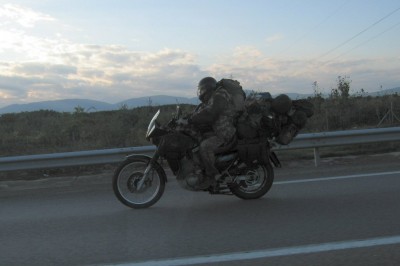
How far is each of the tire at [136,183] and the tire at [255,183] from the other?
1121mm

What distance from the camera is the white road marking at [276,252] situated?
4.71 meters

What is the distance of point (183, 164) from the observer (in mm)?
6918

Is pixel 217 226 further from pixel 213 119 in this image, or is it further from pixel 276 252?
pixel 213 119

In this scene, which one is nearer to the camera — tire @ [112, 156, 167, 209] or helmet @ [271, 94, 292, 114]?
helmet @ [271, 94, 292, 114]

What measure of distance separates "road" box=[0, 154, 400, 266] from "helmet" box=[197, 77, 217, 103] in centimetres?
158

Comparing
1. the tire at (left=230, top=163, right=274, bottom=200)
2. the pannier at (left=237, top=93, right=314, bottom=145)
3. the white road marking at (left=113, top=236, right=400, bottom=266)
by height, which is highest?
the pannier at (left=237, top=93, right=314, bottom=145)

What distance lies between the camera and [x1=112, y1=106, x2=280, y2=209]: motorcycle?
684cm

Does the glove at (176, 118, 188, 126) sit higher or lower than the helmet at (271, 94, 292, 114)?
lower

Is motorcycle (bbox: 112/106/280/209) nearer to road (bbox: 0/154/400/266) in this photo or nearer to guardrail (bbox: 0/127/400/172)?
road (bbox: 0/154/400/266)

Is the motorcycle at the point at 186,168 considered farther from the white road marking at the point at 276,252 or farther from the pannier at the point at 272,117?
the white road marking at the point at 276,252

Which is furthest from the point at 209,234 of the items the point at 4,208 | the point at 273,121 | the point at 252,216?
the point at 4,208

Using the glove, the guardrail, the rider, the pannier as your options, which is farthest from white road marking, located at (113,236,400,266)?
the guardrail

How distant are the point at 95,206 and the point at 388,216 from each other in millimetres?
4221

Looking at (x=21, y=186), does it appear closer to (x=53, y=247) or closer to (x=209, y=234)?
(x=53, y=247)
